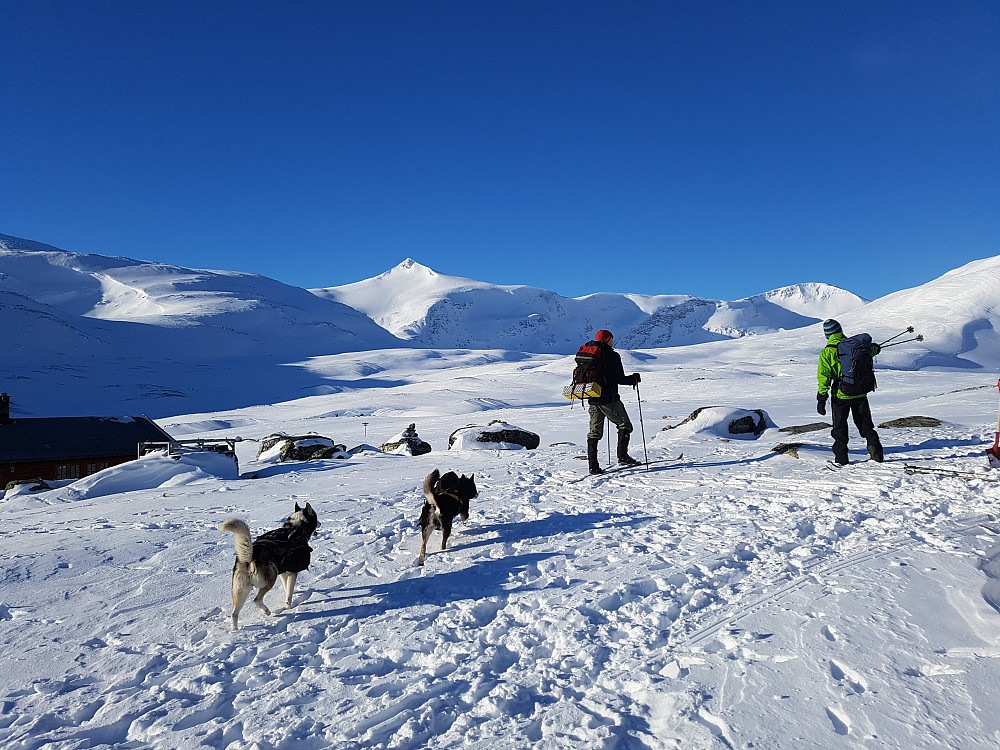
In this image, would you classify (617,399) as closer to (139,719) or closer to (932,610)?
(932,610)

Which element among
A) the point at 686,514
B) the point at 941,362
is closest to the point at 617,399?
the point at 686,514

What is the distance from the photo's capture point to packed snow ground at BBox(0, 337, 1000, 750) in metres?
3.08

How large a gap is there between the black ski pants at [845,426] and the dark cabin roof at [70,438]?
91.8 ft

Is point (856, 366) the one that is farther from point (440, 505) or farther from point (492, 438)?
point (492, 438)

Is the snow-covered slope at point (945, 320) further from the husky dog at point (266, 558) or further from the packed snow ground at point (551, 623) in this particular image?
the husky dog at point (266, 558)

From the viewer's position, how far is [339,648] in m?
4.02

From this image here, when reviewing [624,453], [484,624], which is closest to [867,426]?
[624,453]

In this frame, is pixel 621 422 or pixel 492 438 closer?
pixel 621 422

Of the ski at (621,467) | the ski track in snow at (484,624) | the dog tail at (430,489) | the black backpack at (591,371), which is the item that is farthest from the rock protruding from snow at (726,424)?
the dog tail at (430,489)

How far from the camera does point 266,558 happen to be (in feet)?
14.7

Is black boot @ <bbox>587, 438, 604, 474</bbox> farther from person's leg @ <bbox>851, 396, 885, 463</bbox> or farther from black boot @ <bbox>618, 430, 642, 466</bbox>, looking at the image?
person's leg @ <bbox>851, 396, 885, 463</bbox>

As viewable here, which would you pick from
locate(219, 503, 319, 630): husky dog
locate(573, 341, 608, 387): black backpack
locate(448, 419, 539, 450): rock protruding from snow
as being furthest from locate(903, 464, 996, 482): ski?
locate(448, 419, 539, 450): rock protruding from snow

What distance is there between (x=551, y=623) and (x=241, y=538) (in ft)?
8.11

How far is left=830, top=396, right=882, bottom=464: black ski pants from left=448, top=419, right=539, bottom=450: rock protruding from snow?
28.5ft
